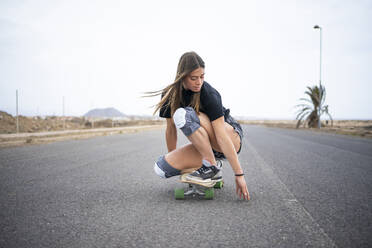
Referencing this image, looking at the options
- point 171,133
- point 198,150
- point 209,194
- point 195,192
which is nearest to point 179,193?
point 195,192

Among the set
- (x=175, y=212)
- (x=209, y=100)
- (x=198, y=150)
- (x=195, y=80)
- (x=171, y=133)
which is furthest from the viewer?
(x=171, y=133)

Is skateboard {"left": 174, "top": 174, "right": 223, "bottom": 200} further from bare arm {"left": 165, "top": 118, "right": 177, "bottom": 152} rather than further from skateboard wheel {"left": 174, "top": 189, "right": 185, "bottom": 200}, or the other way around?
bare arm {"left": 165, "top": 118, "right": 177, "bottom": 152}

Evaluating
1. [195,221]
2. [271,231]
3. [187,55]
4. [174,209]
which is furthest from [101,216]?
[187,55]

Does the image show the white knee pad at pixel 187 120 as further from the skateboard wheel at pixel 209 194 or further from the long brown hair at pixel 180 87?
the skateboard wheel at pixel 209 194

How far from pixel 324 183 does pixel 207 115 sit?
5.85 ft

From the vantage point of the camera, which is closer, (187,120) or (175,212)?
(175,212)

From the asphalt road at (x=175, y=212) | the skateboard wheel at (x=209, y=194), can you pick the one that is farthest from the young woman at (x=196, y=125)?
the asphalt road at (x=175, y=212)

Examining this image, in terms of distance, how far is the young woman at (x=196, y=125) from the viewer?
2.35 m

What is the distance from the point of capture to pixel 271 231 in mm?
1718

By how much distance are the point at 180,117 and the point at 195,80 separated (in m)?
0.41

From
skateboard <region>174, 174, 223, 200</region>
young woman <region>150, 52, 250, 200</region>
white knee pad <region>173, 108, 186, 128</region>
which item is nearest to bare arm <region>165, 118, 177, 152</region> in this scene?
young woman <region>150, 52, 250, 200</region>

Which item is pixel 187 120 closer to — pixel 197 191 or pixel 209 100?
pixel 209 100

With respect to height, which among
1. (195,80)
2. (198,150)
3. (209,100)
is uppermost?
(195,80)

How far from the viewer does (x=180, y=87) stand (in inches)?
99.2
